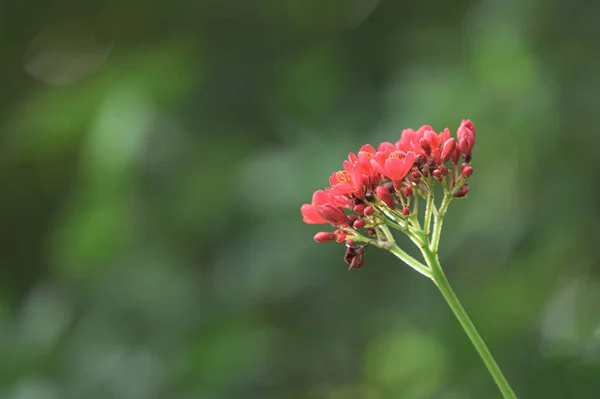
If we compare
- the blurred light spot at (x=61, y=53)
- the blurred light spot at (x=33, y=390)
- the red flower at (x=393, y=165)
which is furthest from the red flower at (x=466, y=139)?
the blurred light spot at (x=61, y=53)

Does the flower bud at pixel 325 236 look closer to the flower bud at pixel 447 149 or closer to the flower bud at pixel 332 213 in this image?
the flower bud at pixel 332 213

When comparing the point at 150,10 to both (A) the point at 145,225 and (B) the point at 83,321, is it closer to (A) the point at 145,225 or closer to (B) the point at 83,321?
(A) the point at 145,225

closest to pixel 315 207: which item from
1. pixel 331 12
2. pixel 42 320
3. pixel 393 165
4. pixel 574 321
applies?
pixel 393 165

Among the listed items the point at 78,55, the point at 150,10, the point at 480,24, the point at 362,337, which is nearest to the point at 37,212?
the point at 78,55

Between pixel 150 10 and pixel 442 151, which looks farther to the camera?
pixel 150 10

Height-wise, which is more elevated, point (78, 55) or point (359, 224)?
point (78, 55)

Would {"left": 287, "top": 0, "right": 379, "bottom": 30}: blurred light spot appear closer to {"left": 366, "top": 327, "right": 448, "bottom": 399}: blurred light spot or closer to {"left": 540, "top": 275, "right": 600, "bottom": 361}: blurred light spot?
{"left": 366, "top": 327, "right": 448, "bottom": 399}: blurred light spot

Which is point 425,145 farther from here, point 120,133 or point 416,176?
point 120,133
